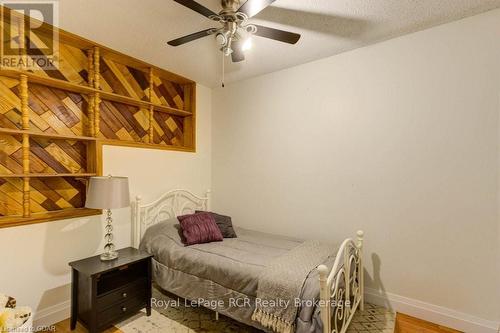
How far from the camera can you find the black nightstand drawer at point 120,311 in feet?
6.79

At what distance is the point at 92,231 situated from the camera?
2.52 m

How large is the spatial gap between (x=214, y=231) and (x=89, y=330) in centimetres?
129

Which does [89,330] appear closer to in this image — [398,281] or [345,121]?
[398,281]

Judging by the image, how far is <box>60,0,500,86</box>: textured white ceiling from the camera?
6.40 ft

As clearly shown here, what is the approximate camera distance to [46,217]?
2.20m

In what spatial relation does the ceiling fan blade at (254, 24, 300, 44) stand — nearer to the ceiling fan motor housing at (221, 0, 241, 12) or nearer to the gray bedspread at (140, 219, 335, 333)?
the ceiling fan motor housing at (221, 0, 241, 12)

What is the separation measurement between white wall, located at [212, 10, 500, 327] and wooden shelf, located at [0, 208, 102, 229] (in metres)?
1.91

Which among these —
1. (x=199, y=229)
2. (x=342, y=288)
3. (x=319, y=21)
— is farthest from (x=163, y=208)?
(x=319, y=21)

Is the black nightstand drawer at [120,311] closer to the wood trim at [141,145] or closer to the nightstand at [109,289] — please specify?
the nightstand at [109,289]

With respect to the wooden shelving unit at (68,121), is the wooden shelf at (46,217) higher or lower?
lower

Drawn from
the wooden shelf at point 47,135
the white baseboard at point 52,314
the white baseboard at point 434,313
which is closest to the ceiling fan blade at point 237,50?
the wooden shelf at point 47,135

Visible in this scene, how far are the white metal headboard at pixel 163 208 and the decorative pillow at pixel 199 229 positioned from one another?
45 cm

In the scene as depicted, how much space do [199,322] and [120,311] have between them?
681mm

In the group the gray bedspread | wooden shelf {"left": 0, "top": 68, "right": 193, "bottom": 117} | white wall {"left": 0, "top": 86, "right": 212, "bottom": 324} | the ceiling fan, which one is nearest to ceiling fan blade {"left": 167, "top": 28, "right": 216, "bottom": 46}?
the ceiling fan
